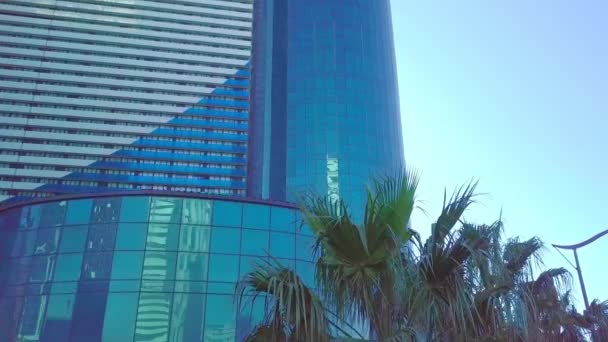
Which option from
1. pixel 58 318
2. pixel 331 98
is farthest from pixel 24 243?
pixel 331 98

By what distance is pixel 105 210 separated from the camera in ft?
76.2

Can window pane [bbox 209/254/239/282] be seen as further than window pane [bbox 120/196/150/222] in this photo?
No

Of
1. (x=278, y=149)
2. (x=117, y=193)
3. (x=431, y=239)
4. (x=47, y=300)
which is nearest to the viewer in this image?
(x=431, y=239)

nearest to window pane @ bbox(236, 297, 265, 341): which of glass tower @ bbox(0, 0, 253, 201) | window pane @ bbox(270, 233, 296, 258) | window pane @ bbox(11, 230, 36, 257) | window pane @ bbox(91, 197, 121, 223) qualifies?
window pane @ bbox(270, 233, 296, 258)

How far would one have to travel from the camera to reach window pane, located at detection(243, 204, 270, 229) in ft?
79.0

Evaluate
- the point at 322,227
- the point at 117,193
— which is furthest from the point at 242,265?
the point at 322,227

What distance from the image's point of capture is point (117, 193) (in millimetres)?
23500

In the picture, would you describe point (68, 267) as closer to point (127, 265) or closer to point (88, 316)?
point (88, 316)

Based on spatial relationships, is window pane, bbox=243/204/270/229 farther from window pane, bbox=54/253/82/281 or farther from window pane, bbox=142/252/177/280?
window pane, bbox=54/253/82/281

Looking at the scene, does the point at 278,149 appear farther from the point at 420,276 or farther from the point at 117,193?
the point at 420,276

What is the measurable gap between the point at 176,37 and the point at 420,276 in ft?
413

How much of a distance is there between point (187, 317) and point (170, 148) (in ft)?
314

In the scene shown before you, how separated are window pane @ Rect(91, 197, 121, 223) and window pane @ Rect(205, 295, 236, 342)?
17.2ft

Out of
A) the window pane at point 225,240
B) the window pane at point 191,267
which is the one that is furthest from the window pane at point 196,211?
the window pane at point 191,267
